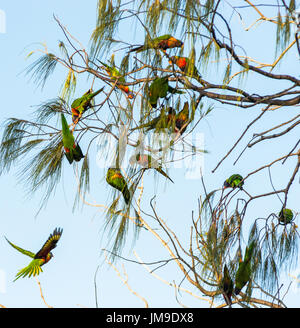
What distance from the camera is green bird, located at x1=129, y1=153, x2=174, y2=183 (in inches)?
46.6

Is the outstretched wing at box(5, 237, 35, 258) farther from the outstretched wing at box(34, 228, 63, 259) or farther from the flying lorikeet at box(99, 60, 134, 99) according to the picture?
the flying lorikeet at box(99, 60, 134, 99)

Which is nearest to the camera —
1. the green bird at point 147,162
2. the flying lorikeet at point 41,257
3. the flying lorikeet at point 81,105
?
the green bird at point 147,162

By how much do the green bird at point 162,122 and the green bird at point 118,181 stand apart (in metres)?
0.12

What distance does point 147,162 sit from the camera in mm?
1201

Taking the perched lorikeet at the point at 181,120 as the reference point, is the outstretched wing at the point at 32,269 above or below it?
below

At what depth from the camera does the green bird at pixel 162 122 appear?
3.89 ft

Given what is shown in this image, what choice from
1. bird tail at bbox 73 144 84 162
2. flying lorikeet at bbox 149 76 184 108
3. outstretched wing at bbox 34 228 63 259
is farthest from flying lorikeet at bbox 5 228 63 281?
flying lorikeet at bbox 149 76 184 108

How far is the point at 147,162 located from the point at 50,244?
416mm

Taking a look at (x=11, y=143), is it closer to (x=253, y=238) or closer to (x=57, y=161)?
(x=57, y=161)

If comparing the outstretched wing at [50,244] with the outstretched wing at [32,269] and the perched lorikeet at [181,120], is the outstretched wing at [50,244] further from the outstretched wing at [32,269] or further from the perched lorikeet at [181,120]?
the perched lorikeet at [181,120]

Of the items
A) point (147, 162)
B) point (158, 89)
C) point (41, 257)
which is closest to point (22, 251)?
point (41, 257)

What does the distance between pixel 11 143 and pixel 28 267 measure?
13.0 inches

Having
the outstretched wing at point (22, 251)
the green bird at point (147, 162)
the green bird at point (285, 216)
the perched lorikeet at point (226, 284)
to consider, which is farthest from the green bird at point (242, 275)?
the outstretched wing at point (22, 251)
